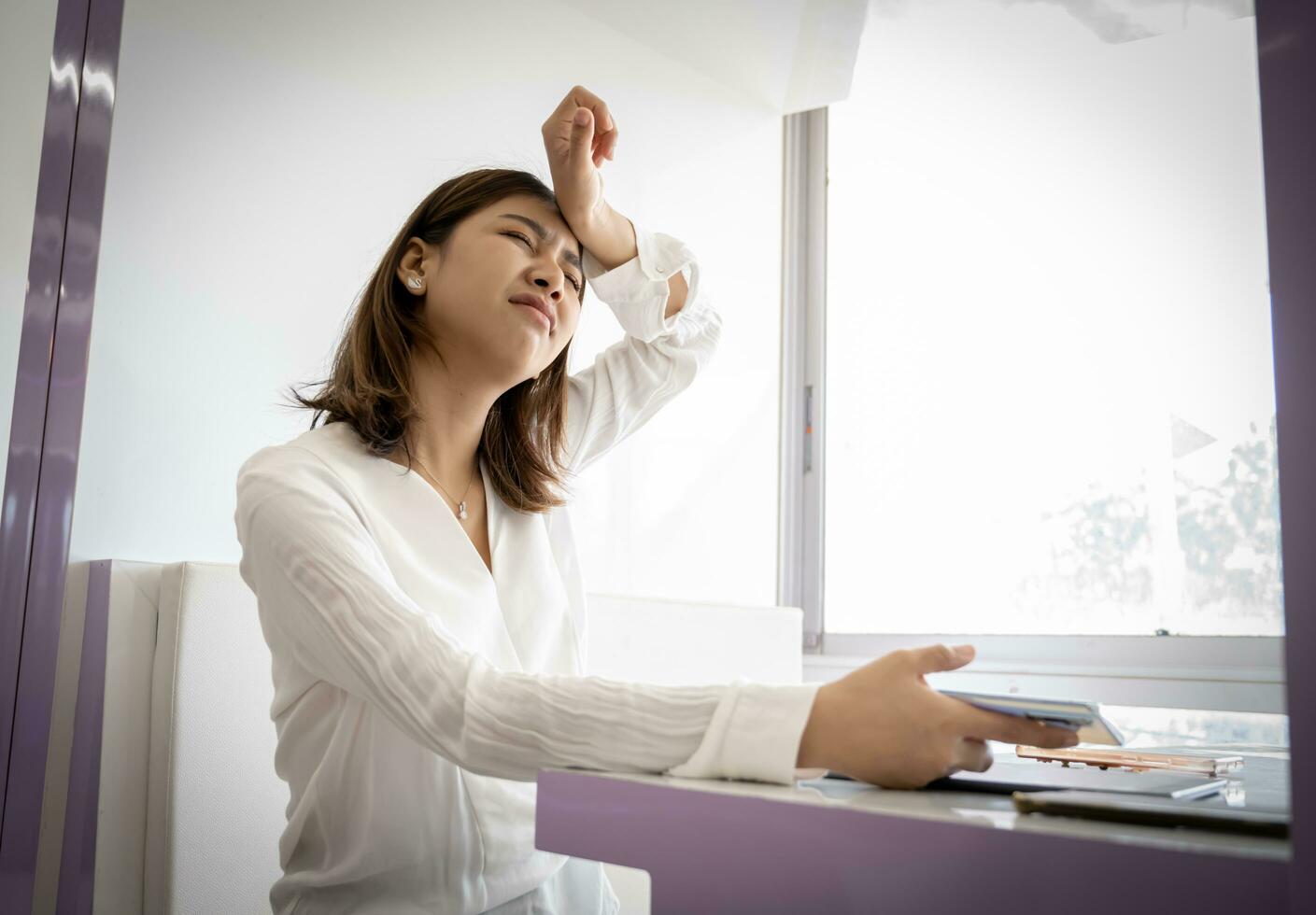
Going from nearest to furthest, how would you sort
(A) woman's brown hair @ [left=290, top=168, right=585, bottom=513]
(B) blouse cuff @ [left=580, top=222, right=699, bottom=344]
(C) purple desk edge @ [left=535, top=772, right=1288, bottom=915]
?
(C) purple desk edge @ [left=535, top=772, right=1288, bottom=915]
(A) woman's brown hair @ [left=290, top=168, right=585, bottom=513]
(B) blouse cuff @ [left=580, top=222, right=699, bottom=344]

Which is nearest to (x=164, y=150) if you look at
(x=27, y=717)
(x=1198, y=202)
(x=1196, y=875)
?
(x=27, y=717)

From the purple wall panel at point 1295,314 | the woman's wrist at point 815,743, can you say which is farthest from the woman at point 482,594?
the purple wall panel at point 1295,314

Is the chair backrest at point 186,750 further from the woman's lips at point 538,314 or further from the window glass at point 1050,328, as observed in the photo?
the window glass at point 1050,328

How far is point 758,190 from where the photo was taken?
2.58 metres

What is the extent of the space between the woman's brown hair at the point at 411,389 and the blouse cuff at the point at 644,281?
0.17 ft

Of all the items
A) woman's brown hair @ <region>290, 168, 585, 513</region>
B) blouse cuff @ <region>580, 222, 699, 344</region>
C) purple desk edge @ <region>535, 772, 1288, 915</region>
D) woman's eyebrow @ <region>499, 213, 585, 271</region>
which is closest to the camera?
purple desk edge @ <region>535, 772, 1288, 915</region>

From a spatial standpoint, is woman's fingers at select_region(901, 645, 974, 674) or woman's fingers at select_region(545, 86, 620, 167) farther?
woman's fingers at select_region(545, 86, 620, 167)

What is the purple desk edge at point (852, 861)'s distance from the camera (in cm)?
40

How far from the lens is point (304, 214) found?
1.58 m

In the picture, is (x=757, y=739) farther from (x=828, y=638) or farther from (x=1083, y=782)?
(x=828, y=638)

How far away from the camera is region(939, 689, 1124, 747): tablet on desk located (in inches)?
23.0

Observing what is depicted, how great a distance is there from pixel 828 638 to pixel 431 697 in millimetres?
1901

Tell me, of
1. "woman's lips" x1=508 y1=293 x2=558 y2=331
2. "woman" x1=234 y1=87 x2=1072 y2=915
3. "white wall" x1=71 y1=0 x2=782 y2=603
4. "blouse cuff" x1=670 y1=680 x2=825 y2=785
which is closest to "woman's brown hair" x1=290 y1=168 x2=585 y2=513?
"woman" x1=234 y1=87 x2=1072 y2=915

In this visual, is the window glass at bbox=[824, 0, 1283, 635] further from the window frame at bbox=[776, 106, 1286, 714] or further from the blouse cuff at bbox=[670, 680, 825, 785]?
the blouse cuff at bbox=[670, 680, 825, 785]
